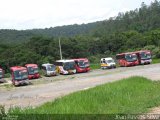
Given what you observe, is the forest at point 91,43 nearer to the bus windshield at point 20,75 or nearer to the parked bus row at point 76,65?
the parked bus row at point 76,65

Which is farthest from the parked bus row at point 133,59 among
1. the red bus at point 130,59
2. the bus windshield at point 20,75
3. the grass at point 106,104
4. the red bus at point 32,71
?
the grass at point 106,104

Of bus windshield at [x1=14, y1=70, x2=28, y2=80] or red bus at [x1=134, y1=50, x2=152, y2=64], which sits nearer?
bus windshield at [x1=14, y1=70, x2=28, y2=80]

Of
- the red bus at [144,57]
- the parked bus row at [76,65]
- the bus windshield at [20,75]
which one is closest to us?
the bus windshield at [20,75]

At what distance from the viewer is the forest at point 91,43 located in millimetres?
83613

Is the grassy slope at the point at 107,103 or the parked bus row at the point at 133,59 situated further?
the parked bus row at the point at 133,59

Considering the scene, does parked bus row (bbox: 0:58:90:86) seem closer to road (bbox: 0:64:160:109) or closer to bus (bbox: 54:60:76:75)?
bus (bbox: 54:60:76:75)

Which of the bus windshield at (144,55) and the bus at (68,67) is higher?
the bus windshield at (144,55)

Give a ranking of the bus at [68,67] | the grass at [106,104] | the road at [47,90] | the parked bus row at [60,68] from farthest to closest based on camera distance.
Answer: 1. the bus at [68,67]
2. the parked bus row at [60,68]
3. the road at [47,90]
4. the grass at [106,104]

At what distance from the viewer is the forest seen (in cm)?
8361

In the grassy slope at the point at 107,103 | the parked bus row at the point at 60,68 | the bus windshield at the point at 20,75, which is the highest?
the grassy slope at the point at 107,103

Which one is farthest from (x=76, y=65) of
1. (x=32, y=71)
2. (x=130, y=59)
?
(x=130, y=59)

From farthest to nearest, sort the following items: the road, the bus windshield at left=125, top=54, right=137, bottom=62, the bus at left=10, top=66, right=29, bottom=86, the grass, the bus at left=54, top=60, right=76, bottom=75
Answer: the bus windshield at left=125, top=54, right=137, bottom=62, the bus at left=54, top=60, right=76, bottom=75, the bus at left=10, top=66, right=29, bottom=86, the road, the grass

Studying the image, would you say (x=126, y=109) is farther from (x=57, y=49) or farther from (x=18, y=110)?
(x=57, y=49)

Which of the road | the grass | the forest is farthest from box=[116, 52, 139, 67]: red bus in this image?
the grass
